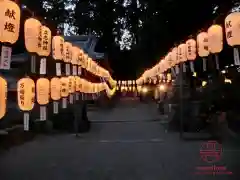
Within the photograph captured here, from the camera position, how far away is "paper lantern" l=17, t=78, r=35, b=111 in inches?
340

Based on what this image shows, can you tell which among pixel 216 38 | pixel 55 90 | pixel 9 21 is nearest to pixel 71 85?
pixel 55 90

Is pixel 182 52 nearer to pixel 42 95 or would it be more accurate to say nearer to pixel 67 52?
pixel 67 52

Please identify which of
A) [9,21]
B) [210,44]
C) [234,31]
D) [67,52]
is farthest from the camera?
[67,52]

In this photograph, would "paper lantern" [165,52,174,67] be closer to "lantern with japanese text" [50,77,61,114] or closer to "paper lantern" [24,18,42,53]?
"lantern with japanese text" [50,77,61,114]

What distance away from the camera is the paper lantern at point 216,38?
11.5 metres

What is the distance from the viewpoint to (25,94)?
8734mm

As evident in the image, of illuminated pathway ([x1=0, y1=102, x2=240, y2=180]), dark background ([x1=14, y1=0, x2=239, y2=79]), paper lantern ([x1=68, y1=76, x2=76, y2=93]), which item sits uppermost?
dark background ([x1=14, y1=0, x2=239, y2=79])

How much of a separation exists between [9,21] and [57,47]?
5.40 metres

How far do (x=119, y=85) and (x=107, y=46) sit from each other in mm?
16643

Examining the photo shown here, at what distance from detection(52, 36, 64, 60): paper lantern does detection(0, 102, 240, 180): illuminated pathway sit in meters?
3.06

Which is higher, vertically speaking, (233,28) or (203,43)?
(203,43)

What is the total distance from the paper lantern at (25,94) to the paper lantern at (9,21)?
159cm

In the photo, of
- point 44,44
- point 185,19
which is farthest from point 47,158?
point 185,19

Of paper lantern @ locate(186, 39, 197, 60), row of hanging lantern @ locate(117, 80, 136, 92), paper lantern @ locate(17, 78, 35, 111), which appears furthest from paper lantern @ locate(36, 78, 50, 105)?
row of hanging lantern @ locate(117, 80, 136, 92)
